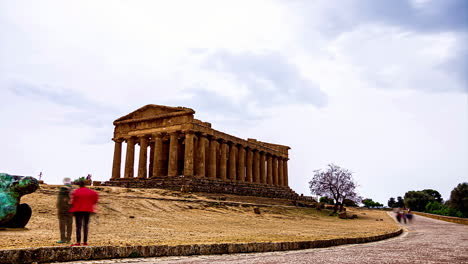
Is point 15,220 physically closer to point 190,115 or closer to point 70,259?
point 70,259

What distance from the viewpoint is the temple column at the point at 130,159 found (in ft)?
155

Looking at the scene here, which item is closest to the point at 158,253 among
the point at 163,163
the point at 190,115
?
the point at 190,115

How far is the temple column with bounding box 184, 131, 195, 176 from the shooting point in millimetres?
42594

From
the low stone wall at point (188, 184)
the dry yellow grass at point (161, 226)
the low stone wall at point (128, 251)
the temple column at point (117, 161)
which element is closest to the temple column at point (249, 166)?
the low stone wall at point (188, 184)

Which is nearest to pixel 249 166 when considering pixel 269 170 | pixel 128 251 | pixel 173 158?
pixel 269 170

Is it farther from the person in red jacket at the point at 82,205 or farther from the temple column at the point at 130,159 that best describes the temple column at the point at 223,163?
the person in red jacket at the point at 82,205

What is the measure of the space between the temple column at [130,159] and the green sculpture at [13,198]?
35179mm

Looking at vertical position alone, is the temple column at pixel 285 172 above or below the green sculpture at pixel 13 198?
above

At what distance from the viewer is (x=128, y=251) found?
8.46m

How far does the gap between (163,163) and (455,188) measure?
50886 mm

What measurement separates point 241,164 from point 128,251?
4570cm

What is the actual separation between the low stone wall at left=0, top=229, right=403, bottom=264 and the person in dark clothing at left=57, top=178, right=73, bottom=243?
6.85 feet

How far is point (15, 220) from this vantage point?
12188 mm

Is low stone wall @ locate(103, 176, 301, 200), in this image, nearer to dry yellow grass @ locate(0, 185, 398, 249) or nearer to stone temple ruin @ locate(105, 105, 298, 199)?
stone temple ruin @ locate(105, 105, 298, 199)
